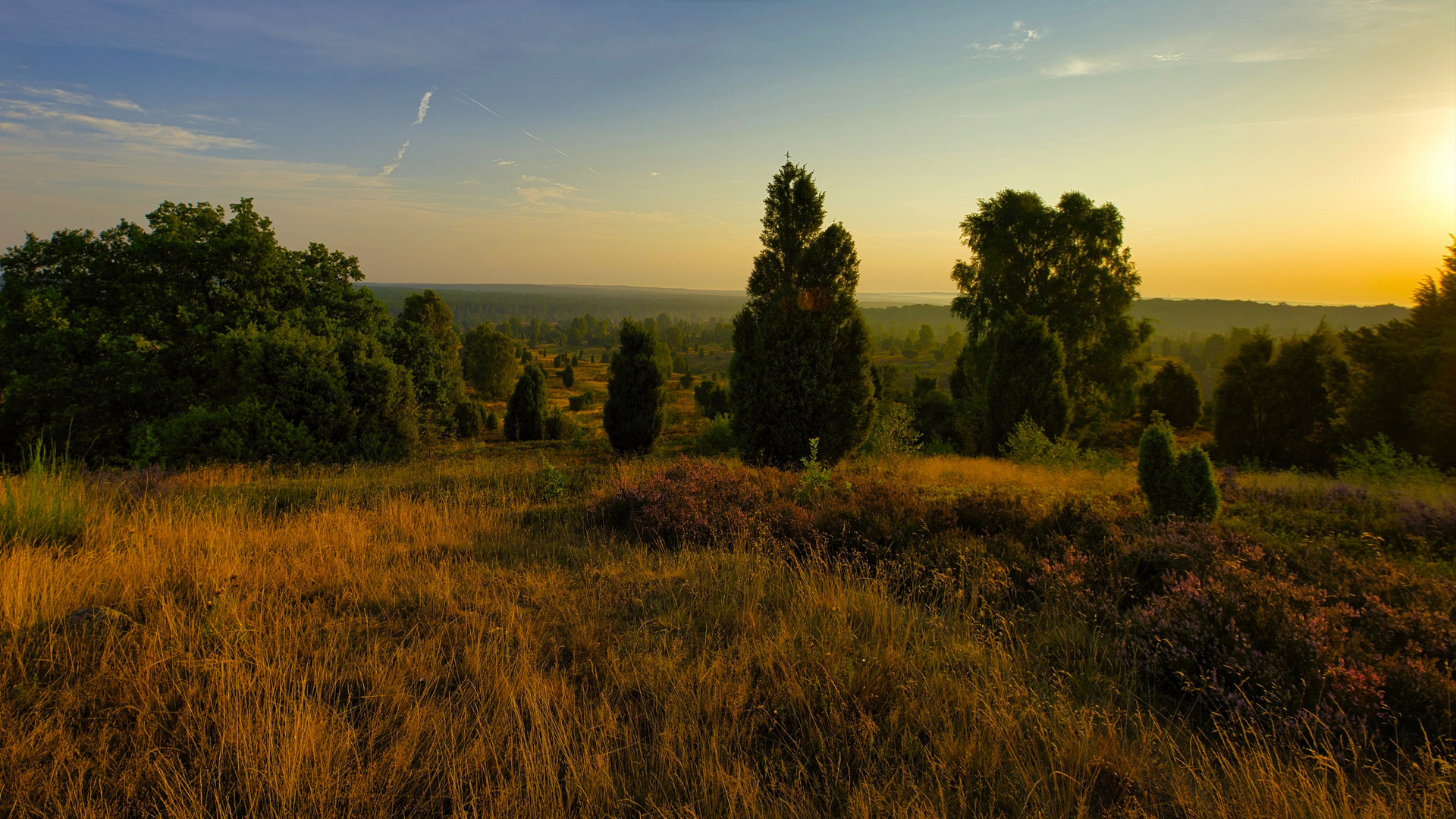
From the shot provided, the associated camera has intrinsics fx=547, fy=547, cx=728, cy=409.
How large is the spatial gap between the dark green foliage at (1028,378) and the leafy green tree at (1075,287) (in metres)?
4.07

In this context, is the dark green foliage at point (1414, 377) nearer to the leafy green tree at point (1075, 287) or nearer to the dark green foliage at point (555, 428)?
the leafy green tree at point (1075, 287)

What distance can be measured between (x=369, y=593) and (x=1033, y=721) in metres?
4.29

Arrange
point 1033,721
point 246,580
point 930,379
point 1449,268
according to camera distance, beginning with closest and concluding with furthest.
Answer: point 1033,721 → point 246,580 → point 1449,268 → point 930,379

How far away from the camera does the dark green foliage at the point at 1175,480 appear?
6543 mm

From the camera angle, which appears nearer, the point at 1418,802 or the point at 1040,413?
the point at 1418,802

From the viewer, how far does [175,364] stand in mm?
18234

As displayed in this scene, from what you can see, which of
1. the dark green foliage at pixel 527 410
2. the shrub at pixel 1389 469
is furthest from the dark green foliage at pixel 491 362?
the shrub at pixel 1389 469

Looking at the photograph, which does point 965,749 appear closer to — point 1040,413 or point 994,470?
point 994,470

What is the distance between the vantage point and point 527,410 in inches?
1202

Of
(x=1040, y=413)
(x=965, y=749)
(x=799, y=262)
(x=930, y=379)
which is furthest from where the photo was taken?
(x=930, y=379)

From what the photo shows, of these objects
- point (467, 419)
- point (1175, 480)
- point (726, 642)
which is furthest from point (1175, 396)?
point (467, 419)

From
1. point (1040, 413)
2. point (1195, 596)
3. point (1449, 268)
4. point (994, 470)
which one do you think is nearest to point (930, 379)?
point (1040, 413)

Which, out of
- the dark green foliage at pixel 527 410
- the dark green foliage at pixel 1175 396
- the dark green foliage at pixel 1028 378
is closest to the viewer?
the dark green foliage at pixel 1028 378

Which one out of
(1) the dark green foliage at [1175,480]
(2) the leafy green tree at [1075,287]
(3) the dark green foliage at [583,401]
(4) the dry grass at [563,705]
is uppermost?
(2) the leafy green tree at [1075,287]
